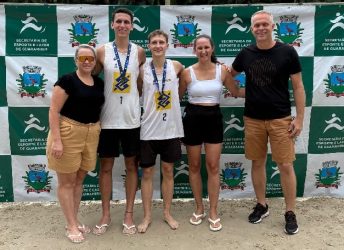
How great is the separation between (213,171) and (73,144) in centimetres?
121

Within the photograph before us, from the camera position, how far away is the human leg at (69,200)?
3227mm

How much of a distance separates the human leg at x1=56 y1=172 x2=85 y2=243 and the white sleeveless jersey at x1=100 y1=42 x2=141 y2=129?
0.50 m

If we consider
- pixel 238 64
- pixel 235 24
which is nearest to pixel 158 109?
pixel 238 64

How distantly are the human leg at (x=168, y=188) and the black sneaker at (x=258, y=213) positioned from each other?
694 millimetres

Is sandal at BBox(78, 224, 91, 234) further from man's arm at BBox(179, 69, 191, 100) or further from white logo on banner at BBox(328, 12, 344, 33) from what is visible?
white logo on banner at BBox(328, 12, 344, 33)

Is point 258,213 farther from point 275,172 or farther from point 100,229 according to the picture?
point 100,229

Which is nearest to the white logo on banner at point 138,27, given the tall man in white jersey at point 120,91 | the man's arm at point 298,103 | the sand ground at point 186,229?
the tall man in white jersey at point 120,91

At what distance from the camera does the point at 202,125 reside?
3.44 meters

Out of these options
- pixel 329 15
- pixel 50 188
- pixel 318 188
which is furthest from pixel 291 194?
pixel 50 188

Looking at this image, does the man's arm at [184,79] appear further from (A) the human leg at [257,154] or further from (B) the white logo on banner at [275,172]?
(B) the white logo on banner at [275,172]

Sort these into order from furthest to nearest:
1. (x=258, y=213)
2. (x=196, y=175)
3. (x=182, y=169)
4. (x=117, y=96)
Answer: (x=182, y=169), (x=258, y=213), (x=196, y=175), (x=117, y=96)

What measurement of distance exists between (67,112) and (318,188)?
2.70m

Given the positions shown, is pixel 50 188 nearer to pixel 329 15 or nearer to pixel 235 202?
pixel 235 202

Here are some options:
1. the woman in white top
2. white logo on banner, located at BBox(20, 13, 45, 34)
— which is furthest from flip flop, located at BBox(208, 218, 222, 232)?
white logo on banner, located at BBox(20, 13, 45, 34)
